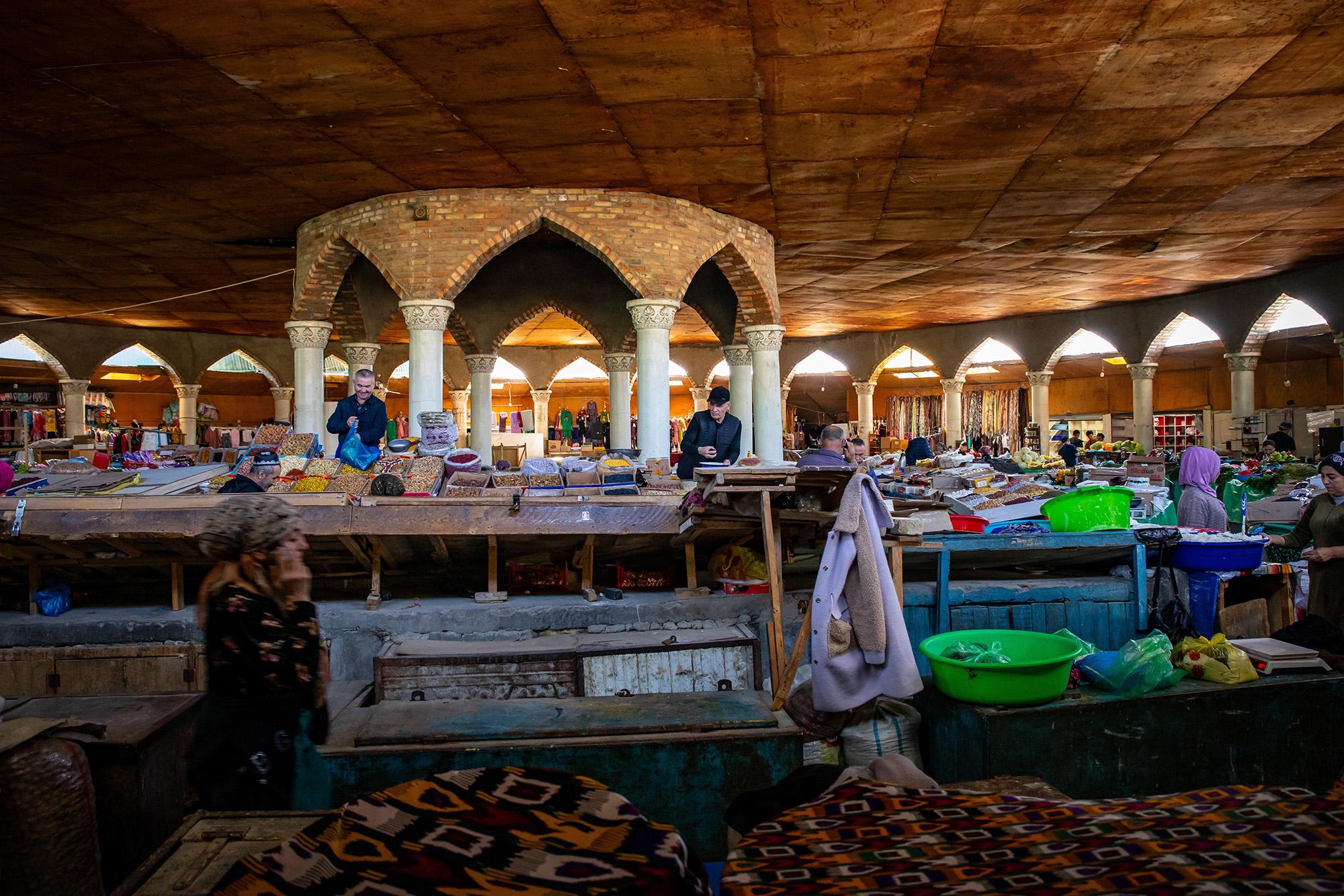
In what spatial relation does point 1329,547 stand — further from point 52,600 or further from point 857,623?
point 52,600

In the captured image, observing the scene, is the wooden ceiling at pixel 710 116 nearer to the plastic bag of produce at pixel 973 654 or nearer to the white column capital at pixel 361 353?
the white column capital at pixel 361 353

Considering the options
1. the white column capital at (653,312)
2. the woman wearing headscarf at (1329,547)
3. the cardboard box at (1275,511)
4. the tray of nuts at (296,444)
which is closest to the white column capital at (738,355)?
the white column capital at (653,312)

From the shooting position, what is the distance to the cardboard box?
10.1 m

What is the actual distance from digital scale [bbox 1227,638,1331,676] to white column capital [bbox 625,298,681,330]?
788 centimetres

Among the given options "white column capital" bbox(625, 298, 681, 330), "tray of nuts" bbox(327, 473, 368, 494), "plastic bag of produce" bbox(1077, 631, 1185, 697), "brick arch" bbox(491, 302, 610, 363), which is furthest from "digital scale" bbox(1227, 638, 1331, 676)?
"brick arch" bbox(491, 302, 610, 363)

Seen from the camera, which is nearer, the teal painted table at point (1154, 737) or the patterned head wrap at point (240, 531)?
the patterned head wrap at point (240, 531)

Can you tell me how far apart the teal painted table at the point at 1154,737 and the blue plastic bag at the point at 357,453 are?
20.7 feet

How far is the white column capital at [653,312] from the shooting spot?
11289mm

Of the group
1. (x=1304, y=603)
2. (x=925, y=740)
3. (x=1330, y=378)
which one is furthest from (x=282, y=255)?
(x=1330, y=378)

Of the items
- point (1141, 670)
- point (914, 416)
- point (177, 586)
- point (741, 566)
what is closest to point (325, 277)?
point (177, 586)

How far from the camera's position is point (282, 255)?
47.9 feet

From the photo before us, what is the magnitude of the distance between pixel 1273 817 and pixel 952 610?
4.32 meters

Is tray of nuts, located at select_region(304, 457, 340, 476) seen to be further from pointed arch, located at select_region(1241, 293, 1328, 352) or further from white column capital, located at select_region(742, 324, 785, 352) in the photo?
pointed arch, located at select_region(1241, 293, 1328, 352)

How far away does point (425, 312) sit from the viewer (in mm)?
10820
